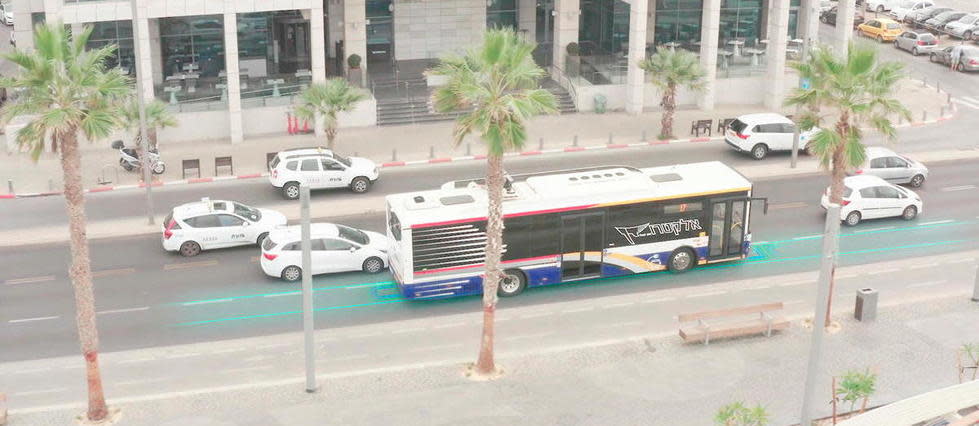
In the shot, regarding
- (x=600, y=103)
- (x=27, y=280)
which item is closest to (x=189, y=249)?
(x=27, y=280)

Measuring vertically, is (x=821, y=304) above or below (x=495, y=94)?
below

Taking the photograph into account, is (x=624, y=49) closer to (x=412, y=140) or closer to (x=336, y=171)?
(x=412, y=140)

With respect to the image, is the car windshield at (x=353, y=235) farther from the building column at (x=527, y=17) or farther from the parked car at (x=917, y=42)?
the parked car at (x=917, y=42)

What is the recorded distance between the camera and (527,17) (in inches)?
2584

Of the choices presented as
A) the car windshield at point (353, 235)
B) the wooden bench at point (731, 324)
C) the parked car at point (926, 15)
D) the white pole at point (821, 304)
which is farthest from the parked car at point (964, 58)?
the white pole at point (821, 304)

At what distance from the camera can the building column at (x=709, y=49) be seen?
57.2 m

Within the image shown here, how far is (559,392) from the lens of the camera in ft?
97.5

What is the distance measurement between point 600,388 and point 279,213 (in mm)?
16162

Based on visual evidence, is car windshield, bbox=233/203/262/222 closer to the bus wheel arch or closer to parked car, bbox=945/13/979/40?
the bus wheel arch

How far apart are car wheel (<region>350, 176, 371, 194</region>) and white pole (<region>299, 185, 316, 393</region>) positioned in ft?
55.2

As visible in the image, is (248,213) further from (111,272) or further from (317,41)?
(317,41)

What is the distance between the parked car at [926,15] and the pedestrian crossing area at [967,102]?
17783 mm

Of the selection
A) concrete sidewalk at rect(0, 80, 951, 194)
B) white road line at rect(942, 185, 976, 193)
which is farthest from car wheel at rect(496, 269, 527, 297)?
white road line at rect(942, 185, 976, 193)

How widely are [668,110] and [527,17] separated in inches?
582
